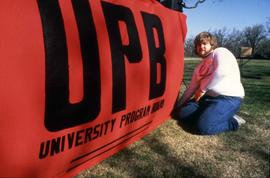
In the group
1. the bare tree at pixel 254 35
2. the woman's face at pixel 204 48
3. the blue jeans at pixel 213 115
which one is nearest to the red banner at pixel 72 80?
the blue jeans at pixel 213 115

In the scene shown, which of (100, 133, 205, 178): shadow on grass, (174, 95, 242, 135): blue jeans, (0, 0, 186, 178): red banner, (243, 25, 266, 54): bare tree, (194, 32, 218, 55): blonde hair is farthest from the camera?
(243, 25, 266, 54): bare tree

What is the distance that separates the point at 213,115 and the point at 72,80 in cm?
194

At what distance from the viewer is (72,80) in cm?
209

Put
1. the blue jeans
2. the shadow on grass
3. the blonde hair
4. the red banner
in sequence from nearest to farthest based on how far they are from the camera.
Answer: the red banner → the shadow on grass → the blue jeans → the blonde hair

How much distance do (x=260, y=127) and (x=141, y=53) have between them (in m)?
1.87

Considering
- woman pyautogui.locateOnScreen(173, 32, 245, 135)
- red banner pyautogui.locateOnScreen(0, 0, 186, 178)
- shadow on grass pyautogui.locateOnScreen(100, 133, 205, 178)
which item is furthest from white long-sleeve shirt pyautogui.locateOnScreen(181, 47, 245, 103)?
shadow on grass pyautogui.locateOnScreen(100, 133, 205, 178)

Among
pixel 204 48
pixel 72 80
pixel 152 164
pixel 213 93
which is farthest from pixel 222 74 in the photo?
pixel 72 80

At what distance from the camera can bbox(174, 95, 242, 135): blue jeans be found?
361 cm

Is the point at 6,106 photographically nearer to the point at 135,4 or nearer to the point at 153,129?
the point at 135,4

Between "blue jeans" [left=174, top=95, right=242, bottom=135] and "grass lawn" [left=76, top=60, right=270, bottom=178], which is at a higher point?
"blue jeans" [left=174, top=95, right=242, bottom=135]

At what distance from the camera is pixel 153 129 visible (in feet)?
11.9

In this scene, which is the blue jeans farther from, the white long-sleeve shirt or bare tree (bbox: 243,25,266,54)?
bare tree (bbox: 243,25,266,54)

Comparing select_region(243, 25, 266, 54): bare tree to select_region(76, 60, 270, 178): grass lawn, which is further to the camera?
select_region(243, 25, 266, 54): bare tree

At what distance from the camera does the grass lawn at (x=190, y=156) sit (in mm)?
2678
